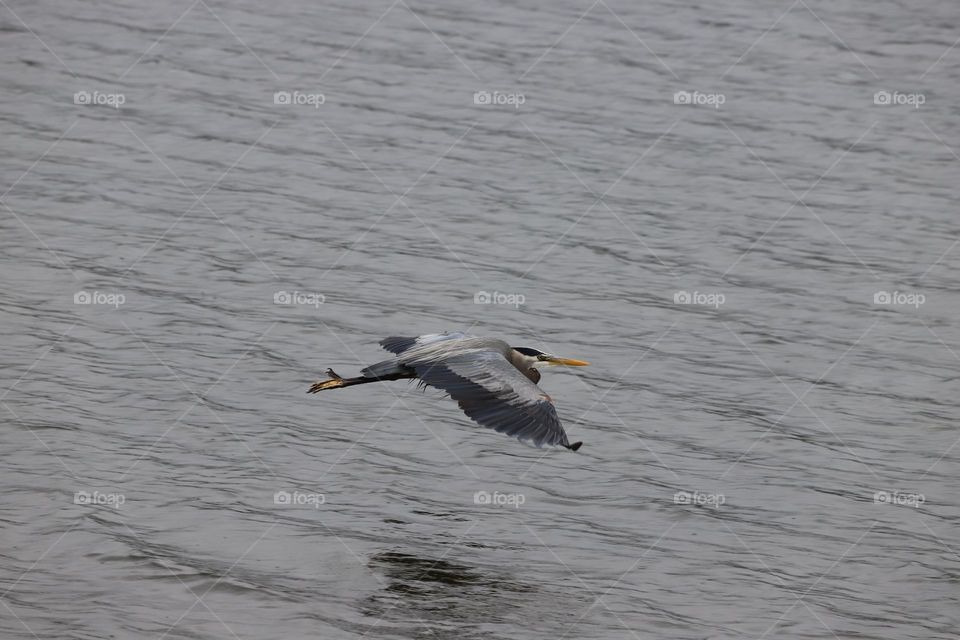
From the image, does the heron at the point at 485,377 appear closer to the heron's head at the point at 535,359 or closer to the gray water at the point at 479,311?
the heron's head at the point at 535,359

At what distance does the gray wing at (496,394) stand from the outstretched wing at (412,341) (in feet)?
1.51

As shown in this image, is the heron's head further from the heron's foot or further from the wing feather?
the heron's foot

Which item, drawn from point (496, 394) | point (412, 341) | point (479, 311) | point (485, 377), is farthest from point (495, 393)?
point (479, 311)

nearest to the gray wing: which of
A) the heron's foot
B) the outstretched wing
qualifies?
the outstretched wing

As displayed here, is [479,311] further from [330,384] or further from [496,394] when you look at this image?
[496,394]

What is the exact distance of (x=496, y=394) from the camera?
387 inches

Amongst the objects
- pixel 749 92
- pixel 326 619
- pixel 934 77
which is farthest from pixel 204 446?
pixel 934 77

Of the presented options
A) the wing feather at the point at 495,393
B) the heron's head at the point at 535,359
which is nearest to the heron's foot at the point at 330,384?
the wing feather at the point at 495,393

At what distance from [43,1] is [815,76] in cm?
1097

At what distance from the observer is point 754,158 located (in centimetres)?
1792

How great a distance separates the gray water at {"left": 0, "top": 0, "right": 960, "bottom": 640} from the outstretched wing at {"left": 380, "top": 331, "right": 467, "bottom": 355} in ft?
2.40

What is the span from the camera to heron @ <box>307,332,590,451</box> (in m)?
9.45

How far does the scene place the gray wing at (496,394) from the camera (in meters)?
9.38

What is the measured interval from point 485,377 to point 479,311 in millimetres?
3772
